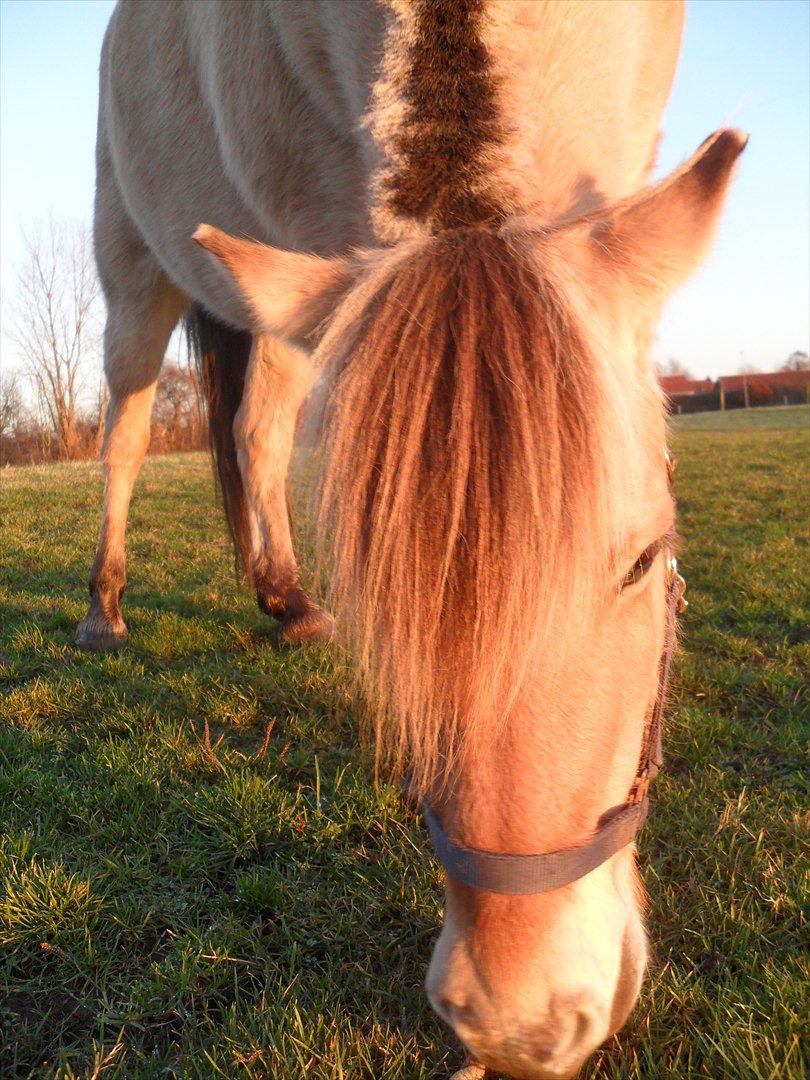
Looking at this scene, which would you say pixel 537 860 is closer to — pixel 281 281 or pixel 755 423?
pixel 281 281

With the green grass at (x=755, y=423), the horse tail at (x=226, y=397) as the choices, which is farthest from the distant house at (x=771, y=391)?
the horse tail at (x=226, y=397)

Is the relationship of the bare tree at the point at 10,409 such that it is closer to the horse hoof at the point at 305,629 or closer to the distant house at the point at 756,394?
the horse hoof at the point at 305,629

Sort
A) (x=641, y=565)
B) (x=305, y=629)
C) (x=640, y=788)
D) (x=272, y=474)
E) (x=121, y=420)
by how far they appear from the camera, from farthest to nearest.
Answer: (x=121, y=420), (x=272, y=474), (x=305, y=629), (x=640, y=788), (x=641, y=565)

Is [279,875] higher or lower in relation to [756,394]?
lower

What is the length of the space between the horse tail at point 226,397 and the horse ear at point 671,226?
3.19 m

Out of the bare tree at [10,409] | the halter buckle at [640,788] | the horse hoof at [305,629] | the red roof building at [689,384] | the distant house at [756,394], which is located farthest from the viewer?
the red roof building at [689,384]

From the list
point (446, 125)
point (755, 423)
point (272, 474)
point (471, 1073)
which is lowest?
point (471, 1073)

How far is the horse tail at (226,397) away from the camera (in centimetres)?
430

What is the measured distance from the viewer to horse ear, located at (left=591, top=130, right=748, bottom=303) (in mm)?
1283

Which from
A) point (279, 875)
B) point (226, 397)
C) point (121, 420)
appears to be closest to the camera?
point (279, 875)

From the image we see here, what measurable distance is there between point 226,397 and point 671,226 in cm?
343

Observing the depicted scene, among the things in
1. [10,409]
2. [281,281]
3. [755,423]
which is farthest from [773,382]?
[281,281]

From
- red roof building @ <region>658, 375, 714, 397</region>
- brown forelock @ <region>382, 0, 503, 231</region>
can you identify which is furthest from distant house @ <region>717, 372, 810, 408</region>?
brown forelock @ <region>382, 0, 503, 231</region>

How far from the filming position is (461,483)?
1.18 m
